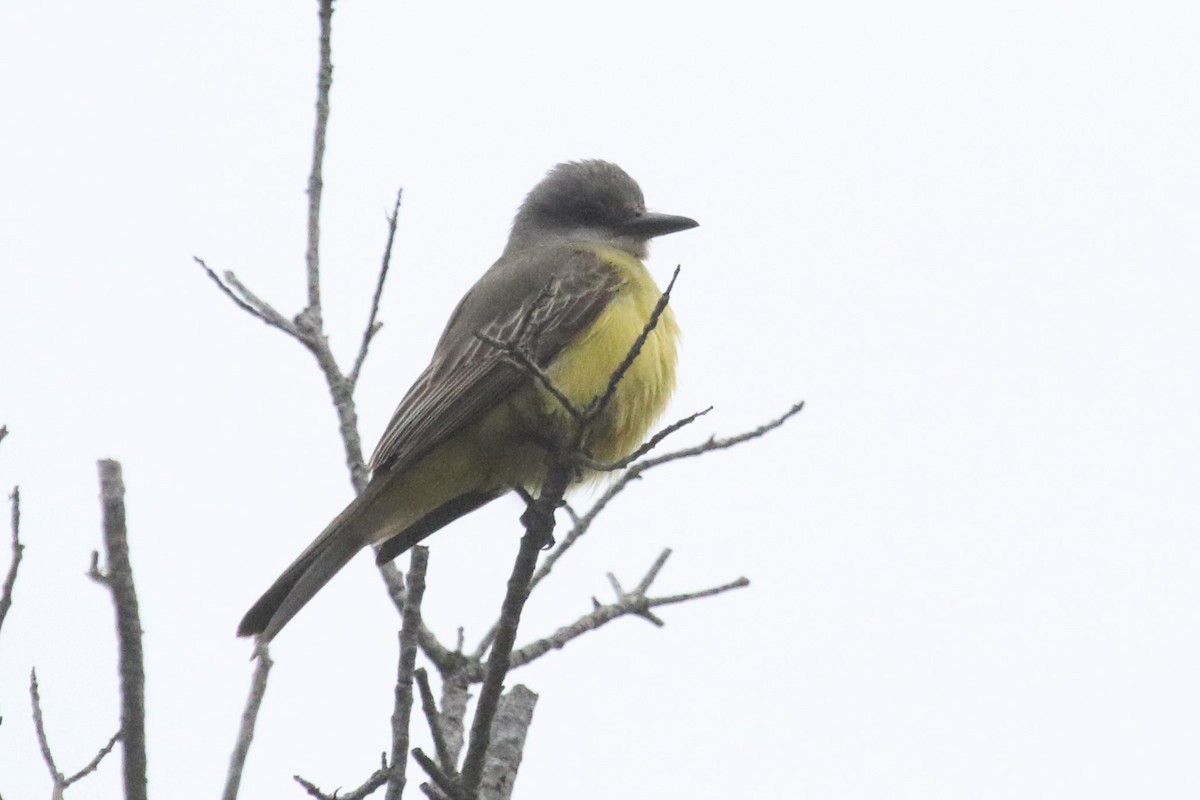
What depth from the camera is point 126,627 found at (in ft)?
9.26

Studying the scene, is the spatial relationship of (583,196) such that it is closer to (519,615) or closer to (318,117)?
(318,117)

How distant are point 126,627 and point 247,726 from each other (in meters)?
1.01

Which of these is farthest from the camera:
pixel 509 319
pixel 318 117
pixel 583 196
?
pixel 583 196

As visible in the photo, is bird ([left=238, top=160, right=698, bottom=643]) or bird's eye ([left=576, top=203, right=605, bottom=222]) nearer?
bird ([left=238, top=160, right=698, bottom=643])

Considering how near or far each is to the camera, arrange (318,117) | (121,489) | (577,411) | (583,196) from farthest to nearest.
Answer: (583,196), (318,117), (577,411), (121,489)

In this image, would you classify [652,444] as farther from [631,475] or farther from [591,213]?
[591,213]

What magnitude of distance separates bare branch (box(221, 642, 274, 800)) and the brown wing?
4.87ft

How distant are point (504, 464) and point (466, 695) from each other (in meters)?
1.18

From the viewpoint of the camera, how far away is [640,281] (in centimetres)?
647

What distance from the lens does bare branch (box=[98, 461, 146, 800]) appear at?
280 cm

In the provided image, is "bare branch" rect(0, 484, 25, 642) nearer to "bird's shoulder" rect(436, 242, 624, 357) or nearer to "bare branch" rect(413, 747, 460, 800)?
"bare branch" rect(413, 747, 460, 800)

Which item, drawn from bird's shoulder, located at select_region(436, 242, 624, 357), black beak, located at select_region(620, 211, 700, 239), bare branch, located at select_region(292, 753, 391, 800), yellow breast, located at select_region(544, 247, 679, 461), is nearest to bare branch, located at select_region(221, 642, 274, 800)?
bare branch, located at select_region(292, 753, 391, 800)

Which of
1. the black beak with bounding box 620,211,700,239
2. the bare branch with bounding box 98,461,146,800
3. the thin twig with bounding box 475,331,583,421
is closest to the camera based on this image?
the bare branch with bounding box 98,461,146,800

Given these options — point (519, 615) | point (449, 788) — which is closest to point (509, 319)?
point (519, 615)
